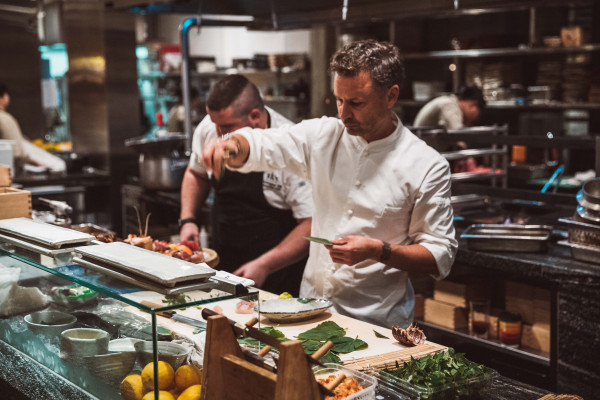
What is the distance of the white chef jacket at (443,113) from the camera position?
6102mm

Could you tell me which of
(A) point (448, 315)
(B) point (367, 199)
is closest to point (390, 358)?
(B) point (367, 199)

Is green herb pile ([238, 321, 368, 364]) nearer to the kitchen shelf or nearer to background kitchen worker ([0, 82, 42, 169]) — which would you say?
the kitchen shelf

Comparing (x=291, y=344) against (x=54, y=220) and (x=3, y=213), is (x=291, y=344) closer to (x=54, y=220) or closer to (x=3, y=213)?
(x=3, y=213)

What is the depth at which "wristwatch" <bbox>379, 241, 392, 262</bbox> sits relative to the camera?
243 centimetres

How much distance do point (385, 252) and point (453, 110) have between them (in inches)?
156

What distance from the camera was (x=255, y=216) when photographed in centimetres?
345

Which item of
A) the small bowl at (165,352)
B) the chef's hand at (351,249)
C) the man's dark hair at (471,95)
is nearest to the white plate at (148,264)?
the small bowl at (165,352)

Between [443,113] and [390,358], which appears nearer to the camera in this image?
[390,358]

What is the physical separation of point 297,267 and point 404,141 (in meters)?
1.12

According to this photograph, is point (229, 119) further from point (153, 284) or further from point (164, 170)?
point (164, 170)

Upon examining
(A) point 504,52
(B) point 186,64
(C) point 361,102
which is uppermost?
(A) point 504,52

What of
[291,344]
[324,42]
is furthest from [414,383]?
[324,42]

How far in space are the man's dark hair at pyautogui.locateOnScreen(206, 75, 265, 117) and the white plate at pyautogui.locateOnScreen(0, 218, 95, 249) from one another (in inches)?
40.6

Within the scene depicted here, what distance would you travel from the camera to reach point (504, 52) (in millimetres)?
7133
